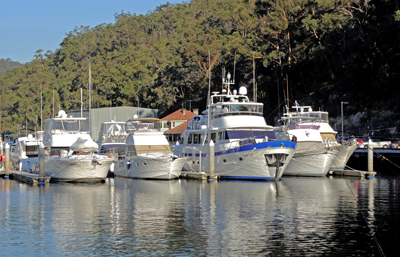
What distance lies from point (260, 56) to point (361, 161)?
90.1 feet

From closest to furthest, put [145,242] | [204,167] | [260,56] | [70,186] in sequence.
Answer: [145,242] → [70,186] → [204,167] → [260,56]

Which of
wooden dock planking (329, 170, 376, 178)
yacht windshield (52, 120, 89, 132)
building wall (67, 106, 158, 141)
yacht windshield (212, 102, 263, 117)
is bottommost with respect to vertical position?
wooden dock planking (329, 170, 376, 178)

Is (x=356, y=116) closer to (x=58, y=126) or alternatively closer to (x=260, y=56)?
(x=260, y=56)

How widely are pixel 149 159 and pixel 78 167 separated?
16.6 ft

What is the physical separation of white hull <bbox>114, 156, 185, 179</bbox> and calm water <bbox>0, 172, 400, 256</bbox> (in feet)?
10.4

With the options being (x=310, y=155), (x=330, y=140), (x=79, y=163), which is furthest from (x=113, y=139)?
(x=330, y=140)

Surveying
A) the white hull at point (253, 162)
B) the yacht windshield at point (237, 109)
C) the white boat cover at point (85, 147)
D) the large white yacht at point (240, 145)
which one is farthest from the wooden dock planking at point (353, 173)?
the white boat cover at point (85, 147)

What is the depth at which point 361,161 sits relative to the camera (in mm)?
54594

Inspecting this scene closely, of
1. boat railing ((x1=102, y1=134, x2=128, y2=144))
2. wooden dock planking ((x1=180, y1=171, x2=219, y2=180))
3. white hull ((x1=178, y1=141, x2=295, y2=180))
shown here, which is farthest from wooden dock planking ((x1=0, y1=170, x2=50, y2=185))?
white hull ((x1=178, y1=141, x2=295, y2=180))

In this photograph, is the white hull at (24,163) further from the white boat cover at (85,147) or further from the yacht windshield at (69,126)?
the white boat cover at (85,147)

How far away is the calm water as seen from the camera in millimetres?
16984

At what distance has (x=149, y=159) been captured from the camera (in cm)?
3669

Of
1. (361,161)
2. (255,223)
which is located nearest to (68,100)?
(361,161)

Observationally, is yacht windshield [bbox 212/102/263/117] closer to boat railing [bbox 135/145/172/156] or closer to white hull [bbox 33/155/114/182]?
boat railing [bbox 135/145/172/156]
